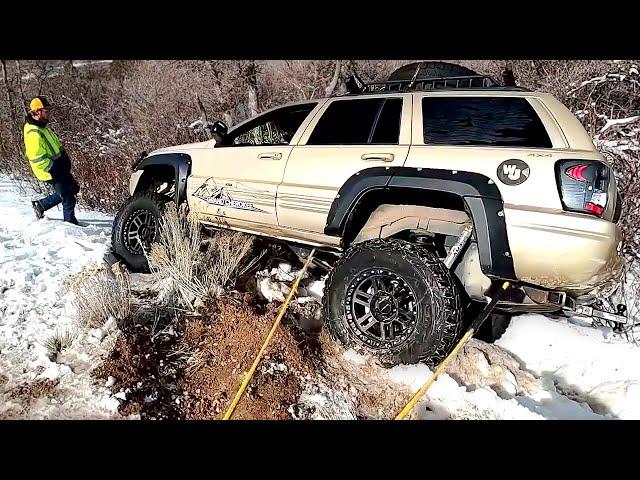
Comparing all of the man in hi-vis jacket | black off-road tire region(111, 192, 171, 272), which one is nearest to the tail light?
black off-road tire region(111, 192, 171, 272)

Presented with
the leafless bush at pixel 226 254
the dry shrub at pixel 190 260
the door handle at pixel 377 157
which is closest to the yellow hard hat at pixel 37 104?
the dry shrub at pixel 190 260

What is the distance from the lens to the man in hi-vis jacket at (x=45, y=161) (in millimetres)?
5816

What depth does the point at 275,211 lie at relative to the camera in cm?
407

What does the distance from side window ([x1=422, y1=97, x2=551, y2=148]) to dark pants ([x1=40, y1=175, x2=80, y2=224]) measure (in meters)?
4.82

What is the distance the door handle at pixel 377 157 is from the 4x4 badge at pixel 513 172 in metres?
0.83

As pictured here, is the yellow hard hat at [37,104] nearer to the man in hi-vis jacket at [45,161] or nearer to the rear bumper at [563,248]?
the man in hi-vis jacket at [45,161]

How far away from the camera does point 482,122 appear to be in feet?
10.6

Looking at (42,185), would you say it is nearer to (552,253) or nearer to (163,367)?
(163,367)

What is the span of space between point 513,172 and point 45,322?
367 centimetres

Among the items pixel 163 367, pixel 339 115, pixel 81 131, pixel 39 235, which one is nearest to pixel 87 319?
pixel 163 367

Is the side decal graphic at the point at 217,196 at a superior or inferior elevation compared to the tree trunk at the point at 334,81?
inferior

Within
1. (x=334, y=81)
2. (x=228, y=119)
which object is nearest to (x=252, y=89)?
(x=228, y=119)

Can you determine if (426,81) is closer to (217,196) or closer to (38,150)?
(217,196)

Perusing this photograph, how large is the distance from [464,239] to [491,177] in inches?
20.1
